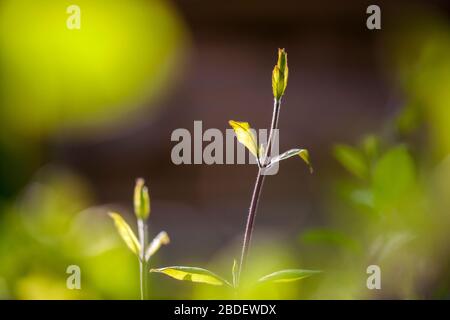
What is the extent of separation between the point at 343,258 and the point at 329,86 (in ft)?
1.25

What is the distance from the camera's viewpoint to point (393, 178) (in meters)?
0.27

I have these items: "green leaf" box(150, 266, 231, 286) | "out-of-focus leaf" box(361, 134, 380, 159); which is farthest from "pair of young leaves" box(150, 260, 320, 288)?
"out-of-focus leaf" box(361, 134, 380, 159)

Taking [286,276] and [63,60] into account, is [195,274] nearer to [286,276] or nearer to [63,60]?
[286,276]

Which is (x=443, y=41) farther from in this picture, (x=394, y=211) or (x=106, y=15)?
(x=106, y=15)

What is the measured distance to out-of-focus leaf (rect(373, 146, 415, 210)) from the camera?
0.27 metres

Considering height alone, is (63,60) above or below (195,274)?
above

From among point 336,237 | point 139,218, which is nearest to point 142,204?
point 139,218

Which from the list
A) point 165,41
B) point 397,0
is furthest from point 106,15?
point 397,0

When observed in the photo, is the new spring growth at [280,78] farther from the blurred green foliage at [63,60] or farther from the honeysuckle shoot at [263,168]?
the blurred green foliage at [63,60]

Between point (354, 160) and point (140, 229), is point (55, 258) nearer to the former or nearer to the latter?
point (140, 229)

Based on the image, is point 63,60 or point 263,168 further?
point 63,60

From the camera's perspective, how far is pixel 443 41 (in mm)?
367

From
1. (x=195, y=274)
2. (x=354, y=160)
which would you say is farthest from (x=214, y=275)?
(x=354, y=160)
